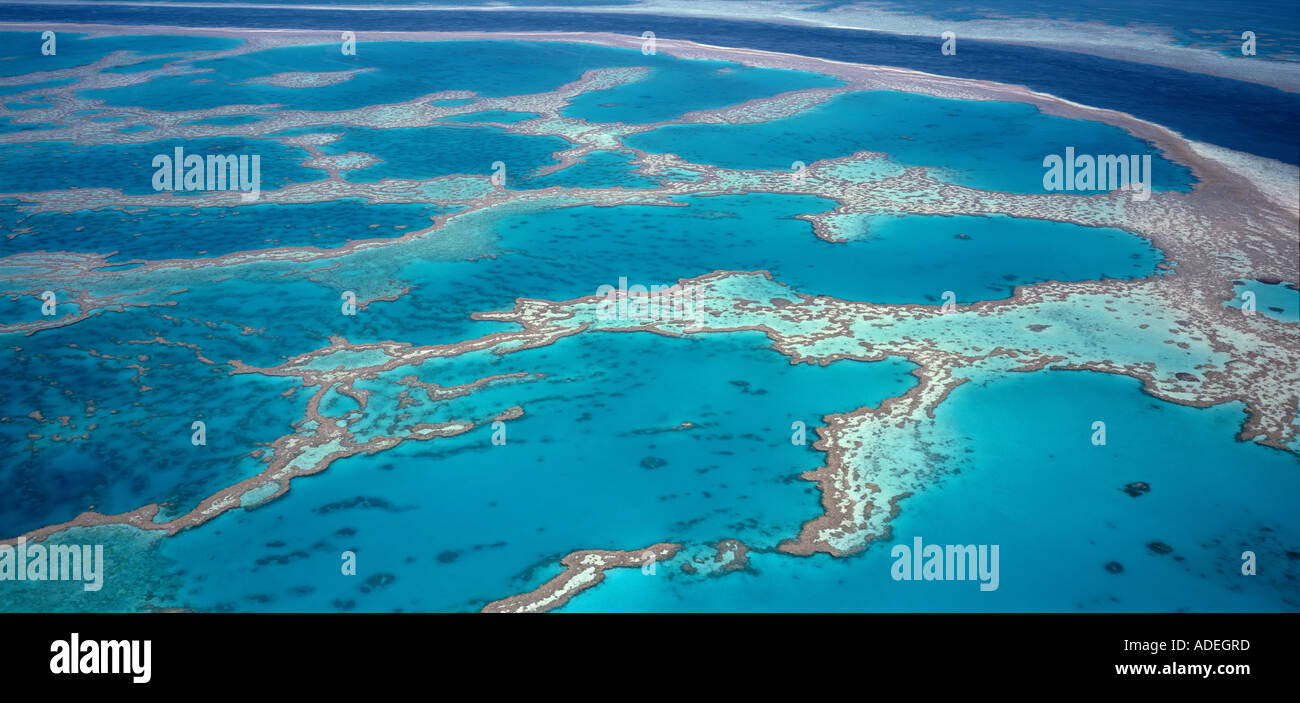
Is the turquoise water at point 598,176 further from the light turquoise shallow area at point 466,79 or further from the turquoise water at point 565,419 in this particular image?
the light turquoise shallow area at point 466,79

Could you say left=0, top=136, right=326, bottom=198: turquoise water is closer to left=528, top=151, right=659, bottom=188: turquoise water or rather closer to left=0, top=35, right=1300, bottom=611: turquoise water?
left=0, top=35, right=1300, bottom=611: turquoise water

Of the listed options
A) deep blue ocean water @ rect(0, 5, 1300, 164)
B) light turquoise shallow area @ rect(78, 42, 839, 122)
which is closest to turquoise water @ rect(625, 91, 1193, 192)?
light turquoise shallow area @ rect(78, 42, 839, 122)

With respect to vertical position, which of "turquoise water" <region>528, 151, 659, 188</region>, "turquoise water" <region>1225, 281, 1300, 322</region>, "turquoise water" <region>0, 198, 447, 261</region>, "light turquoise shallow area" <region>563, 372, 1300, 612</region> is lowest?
"light turquoise shallow area" <region>563, 372, 1300, 612</region>

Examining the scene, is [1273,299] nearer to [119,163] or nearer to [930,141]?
[930,141]

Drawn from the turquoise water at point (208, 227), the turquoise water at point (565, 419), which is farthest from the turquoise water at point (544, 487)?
the turquoise water at point (208, 227)
